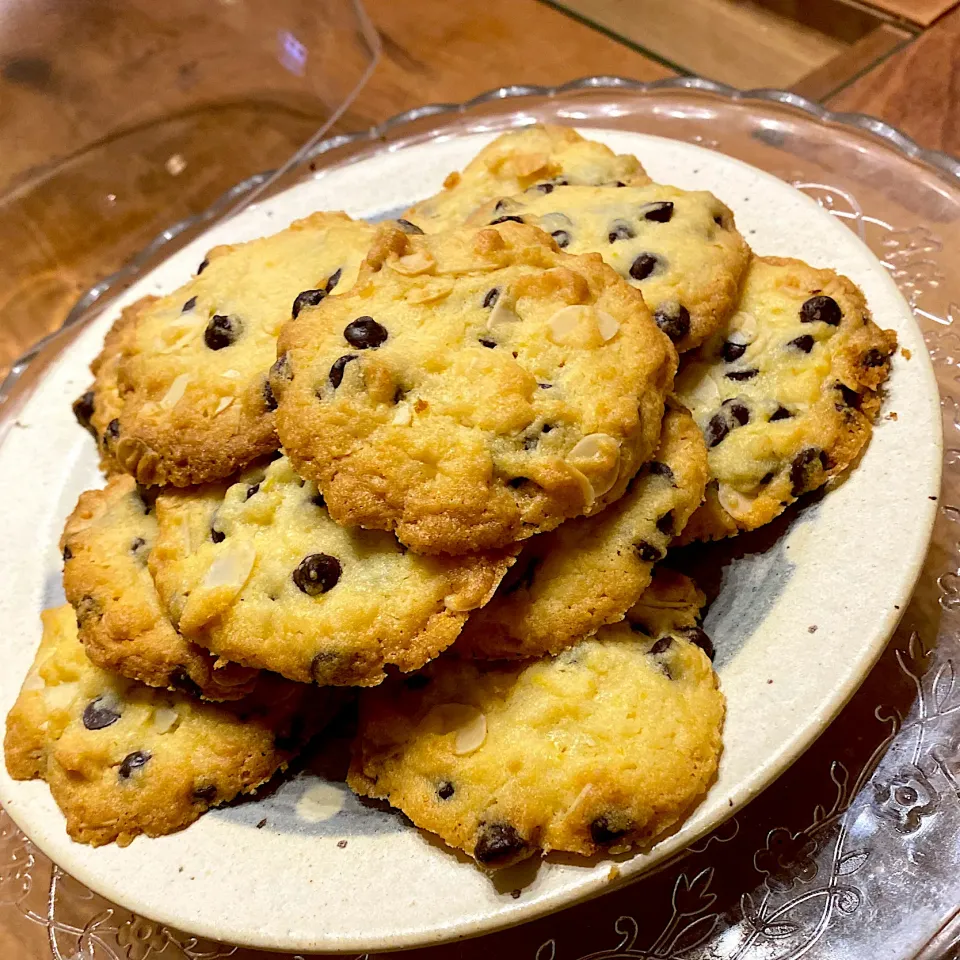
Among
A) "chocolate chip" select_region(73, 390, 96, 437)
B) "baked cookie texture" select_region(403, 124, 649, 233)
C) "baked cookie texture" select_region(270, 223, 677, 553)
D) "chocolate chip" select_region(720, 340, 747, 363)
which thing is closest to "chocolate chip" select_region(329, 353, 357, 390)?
"baked cookie texture" select_region(270, 223, 677, 553)

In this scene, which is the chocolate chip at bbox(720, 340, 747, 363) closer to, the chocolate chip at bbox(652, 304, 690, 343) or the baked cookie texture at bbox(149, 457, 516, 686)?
the chocolate chip at bbox(652, 304, 690, 343)

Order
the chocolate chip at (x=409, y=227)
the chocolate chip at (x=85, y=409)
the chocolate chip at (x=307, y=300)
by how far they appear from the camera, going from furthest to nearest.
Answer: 1. the chocolate chip at (x=85, y=409)
2. the chocolate chip at (x=409, y=227)
3. the chocolate chip at (x=307, y=300)

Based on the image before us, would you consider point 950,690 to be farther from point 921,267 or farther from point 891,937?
point 921,267

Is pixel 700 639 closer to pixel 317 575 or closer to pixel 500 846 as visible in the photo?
pixel 500 846

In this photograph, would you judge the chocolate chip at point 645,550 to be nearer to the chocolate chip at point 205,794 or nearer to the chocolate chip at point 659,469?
the chocolate chip at point 659,469

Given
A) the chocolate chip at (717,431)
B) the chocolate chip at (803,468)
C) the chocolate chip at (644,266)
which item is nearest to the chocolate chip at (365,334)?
the chocolate chip at (644,266)

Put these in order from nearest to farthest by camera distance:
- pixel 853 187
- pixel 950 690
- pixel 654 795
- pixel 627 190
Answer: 1. pixel 654 795
2. pixel 950 690
3. pixel 627 190
4. pixel 853 187

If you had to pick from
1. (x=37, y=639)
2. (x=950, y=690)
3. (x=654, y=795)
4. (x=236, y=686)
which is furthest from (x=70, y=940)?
(x=950, y=690)
